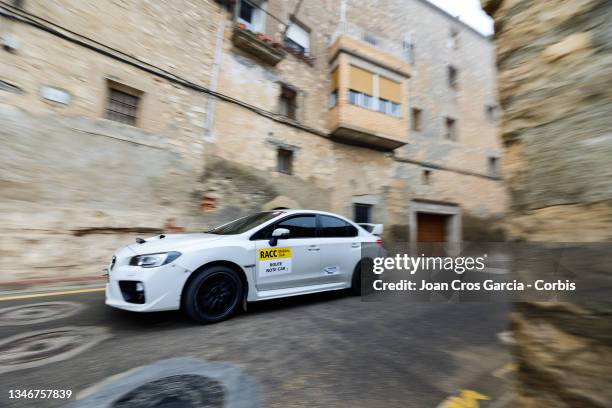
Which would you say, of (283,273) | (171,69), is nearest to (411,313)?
(283,273)

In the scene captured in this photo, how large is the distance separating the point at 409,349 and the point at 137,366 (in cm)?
237

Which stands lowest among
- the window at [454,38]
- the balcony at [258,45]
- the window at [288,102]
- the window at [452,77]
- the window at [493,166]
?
the window at [493,166]

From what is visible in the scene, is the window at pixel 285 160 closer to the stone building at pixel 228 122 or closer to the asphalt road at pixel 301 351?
the stone building at pixel 228 122

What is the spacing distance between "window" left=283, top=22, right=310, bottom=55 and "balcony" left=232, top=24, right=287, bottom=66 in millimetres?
1225

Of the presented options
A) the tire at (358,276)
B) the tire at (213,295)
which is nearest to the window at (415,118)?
the tire at (358,276)

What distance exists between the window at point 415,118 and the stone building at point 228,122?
0.10 metres

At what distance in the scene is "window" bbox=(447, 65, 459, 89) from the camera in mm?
16406

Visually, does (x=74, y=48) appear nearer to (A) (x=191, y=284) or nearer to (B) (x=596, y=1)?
(A) (x=191, y=284)

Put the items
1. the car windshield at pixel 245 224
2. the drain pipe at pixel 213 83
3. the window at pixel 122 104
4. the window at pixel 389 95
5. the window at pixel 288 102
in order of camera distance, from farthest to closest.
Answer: the window at pixel 389 95
the window at pixel 288 102
the drain pipe at pixel 213 83
the window at pixel 122 104
the car windshield at pixel 245 224

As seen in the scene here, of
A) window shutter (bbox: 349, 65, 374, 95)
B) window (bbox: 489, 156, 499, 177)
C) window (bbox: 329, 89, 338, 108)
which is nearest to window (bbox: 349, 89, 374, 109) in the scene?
window shutter (bbox: 349, 65, 374, 95)

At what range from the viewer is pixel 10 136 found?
555 cm

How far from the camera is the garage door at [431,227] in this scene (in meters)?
14.3

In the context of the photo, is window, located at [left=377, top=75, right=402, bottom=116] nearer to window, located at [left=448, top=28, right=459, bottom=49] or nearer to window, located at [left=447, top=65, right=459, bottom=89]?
window, located at [left=447, top=65, right=459, bottom=89]

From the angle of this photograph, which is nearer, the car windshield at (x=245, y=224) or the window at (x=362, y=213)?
the car windshield at (x=245, y=224)
